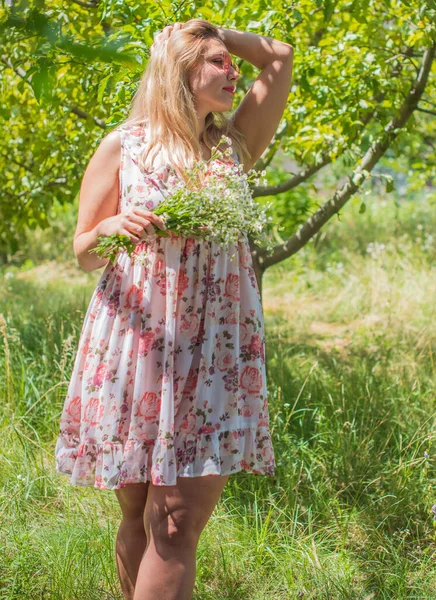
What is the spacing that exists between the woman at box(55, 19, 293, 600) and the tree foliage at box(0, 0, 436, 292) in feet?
2.43

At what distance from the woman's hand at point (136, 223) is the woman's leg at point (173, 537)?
2.16ft

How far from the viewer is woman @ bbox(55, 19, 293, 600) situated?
201 cm

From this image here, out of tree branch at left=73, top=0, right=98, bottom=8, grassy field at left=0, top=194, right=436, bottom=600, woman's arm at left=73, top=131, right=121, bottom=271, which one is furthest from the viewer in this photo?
tree branch at left=73, top=0, right=98, bottom=8

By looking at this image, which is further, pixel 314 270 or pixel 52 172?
pixel 314 270

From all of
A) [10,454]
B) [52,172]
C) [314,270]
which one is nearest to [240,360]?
[10,454]

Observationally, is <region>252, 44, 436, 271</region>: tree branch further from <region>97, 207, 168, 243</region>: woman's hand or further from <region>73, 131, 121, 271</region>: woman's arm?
<region>97, 207, 168, 243</region>: woman's hand

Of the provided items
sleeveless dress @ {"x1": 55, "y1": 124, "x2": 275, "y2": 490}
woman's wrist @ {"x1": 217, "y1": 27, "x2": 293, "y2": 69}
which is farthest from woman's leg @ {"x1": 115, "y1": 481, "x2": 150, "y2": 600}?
woman's wrist @ {"x1": 217, "y1": 27, "x2": 293, "y2": 69}

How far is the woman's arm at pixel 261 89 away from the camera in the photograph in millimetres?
2463

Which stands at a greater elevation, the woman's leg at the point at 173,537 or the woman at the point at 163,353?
the woman at the point at 163,353

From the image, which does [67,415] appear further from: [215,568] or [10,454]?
[10,454]

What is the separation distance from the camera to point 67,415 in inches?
87.0

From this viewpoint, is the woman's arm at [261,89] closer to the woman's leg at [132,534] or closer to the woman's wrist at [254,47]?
the woman's wrist at [254,47]

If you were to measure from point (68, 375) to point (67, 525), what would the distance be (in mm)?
1187

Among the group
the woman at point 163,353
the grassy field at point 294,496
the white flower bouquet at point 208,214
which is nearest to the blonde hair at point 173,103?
the woman at point 163,353
